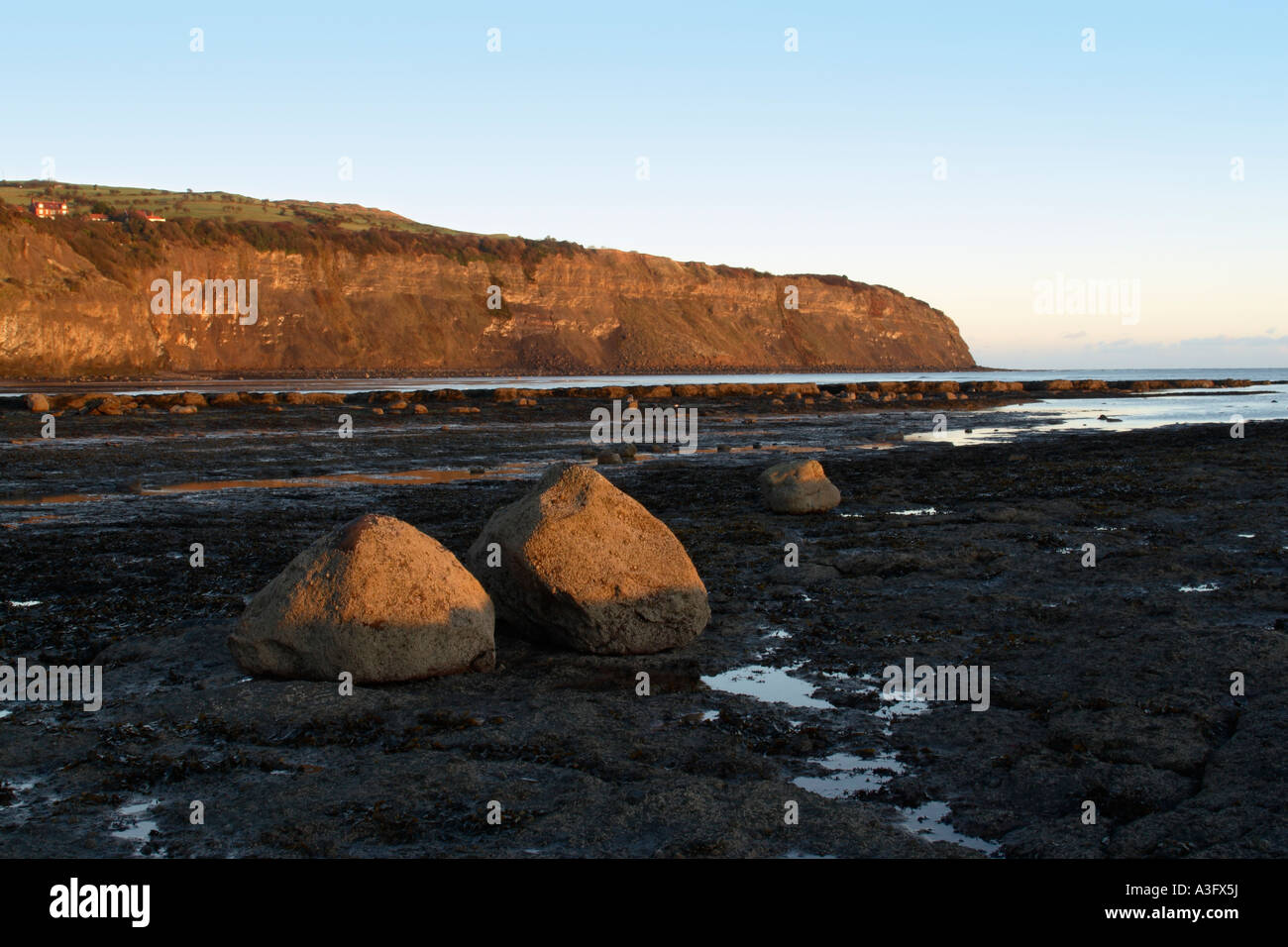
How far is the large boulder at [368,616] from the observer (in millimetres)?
8250

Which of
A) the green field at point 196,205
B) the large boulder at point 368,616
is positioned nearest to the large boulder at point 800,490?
the large boulder at point 368,616

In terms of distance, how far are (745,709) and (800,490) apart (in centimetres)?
936

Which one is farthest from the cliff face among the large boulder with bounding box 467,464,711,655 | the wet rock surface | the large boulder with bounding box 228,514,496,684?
the large boulder with bounding box 228,514,496,684

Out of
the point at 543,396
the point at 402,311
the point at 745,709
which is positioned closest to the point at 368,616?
the point at 745,709

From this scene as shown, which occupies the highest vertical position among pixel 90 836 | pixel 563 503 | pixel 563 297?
Answer: pixel 563 297

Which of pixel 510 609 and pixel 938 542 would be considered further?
pixel 938 542

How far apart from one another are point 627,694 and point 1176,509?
11261 millimetres

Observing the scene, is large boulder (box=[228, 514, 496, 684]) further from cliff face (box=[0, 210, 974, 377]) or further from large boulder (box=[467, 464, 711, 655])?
cliff face (box=[0, 210, 974, 377])

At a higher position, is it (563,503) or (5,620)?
(563,503)
